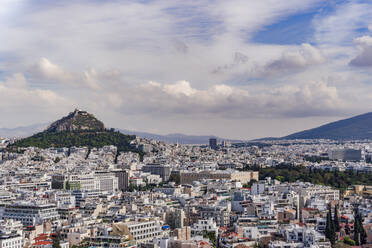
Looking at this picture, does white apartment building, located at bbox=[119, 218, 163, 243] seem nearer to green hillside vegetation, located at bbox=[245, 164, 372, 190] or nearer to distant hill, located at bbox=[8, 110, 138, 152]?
green hillside vegetation, located at bbox=[245, 164, 372, 190]

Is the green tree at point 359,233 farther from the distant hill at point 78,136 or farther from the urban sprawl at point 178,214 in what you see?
the distant hill at point 78,136

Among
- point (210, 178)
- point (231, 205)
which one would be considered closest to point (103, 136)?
point (210, 178)

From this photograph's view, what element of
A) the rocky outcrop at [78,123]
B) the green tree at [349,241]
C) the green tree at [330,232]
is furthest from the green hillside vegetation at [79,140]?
the green tree at [349,241]

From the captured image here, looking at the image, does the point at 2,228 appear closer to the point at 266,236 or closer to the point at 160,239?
the point at 160,239

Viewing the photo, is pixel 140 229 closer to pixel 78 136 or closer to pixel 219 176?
pixel 219 176

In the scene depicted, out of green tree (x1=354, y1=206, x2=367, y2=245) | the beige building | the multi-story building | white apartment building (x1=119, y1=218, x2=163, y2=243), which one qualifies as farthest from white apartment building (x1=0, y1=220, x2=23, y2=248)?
the beige building

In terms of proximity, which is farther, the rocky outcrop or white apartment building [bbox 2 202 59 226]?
the rocky outcrop

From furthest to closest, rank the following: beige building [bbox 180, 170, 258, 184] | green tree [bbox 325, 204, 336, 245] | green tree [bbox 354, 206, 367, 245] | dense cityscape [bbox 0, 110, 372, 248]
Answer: beige building [bbox 180, 170, 258, 184] → green tree [bbox 354, 206, 367, 245] → green tree [bbox 325, 204, 336, 245] → dense cityscape [bbox 0, 110, 372, 248]
